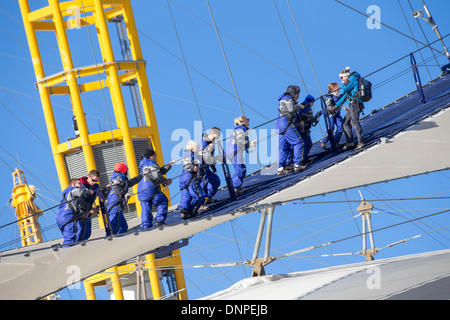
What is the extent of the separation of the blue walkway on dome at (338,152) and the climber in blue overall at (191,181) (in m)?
0.31

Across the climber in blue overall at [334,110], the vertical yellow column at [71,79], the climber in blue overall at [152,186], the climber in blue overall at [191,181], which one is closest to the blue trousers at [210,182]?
the climber in blue overall at [191,181]

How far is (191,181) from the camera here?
642 inches

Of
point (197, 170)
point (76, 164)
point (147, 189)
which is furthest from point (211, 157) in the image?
point (76, 164)

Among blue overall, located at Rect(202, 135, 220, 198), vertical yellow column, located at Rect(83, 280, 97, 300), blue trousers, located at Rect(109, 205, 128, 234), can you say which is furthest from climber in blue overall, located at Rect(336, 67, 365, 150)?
vertical yellow column, located at Rect(83, 280, 97, 300)

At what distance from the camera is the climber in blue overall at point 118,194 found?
627 inches

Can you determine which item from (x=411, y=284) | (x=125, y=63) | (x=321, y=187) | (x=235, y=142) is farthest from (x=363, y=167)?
(x=125, y=63)

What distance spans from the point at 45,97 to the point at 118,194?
1154 cm

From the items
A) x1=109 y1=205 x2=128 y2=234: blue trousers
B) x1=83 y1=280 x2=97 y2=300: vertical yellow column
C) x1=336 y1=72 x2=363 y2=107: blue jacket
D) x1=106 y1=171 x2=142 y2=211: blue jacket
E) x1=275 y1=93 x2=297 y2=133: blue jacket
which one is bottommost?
x1=83 y1=280 x2=97 y2=300: vertical yellow column

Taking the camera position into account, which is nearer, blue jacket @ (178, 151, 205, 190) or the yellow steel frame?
blue jacket @ (178, 151, 205, 190)

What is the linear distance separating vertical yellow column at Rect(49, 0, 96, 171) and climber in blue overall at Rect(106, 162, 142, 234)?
9003 millimetres

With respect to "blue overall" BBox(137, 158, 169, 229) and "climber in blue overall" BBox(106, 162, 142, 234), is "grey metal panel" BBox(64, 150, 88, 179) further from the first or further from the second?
"blue overall" BBox(137, 158, 169, 229)

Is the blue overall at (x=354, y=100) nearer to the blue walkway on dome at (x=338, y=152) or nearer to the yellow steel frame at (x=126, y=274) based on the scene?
the blue walkway on dome at (x=338, y=152)

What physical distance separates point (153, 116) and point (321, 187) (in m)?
13.0

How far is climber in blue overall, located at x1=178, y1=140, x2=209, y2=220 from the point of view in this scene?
16.2 metres
